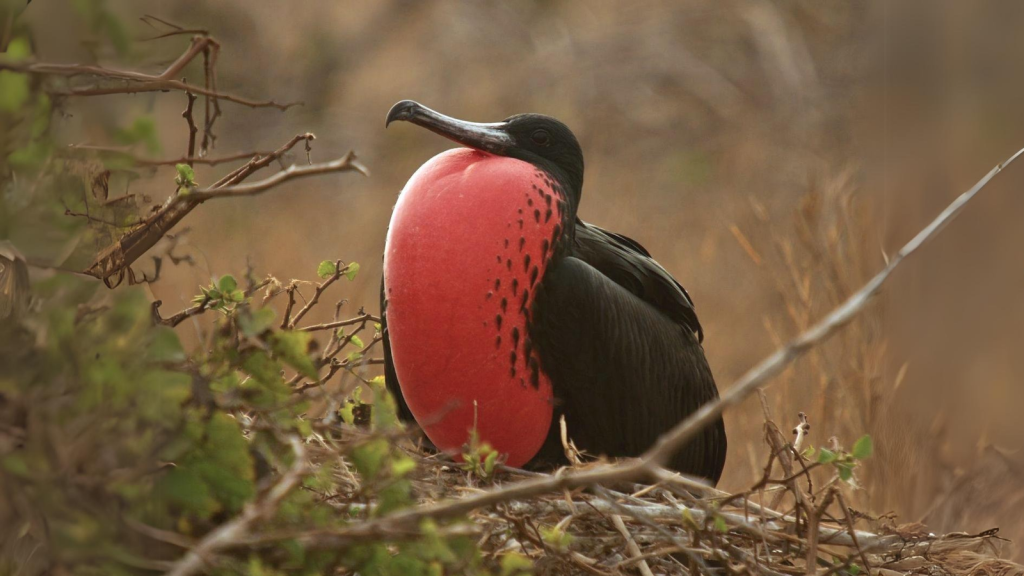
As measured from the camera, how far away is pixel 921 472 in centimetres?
205

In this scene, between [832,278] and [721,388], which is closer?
→ [832,278]

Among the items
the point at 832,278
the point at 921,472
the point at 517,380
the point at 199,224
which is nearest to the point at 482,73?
the point at 199,224

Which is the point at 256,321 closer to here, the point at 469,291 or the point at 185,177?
the point at 185,177

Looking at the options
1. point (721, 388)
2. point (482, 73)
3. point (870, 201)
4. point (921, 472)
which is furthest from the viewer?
point (482, 73)

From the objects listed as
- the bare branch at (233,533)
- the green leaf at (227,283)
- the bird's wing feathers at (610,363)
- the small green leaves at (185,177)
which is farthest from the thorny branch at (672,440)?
the bird's wing feathers at (610,363)

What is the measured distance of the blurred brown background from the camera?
174 cm

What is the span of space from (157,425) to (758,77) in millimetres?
5044

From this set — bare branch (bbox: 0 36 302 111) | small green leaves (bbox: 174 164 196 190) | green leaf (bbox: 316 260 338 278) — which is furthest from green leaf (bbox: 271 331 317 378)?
green leaf (bbox: 316 260 338 278)

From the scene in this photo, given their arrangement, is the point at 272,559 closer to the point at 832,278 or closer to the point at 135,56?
the point at 135,56

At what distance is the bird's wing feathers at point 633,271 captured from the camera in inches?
60.6

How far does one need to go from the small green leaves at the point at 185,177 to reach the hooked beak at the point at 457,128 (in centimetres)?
31

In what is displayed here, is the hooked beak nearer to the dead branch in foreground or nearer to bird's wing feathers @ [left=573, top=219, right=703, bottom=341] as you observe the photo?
bird's wing feathers @ [left=573, top=219, right=703, bottom=341]

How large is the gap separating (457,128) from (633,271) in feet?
1.01

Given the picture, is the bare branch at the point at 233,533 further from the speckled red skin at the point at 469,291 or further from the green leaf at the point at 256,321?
the speckled red skin at the point at 469,291
